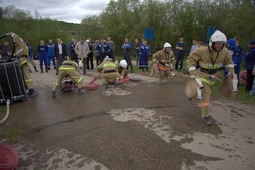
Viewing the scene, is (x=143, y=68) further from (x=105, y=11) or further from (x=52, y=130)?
(x=105, y=11)

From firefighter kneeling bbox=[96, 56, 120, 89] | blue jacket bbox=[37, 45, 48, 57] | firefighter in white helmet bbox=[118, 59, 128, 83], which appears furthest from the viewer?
blue jacket bbox=[37, 45, 48, 57]

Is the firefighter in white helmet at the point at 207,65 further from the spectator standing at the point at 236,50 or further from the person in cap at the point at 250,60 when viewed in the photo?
the spectator standing at the point at 236,50

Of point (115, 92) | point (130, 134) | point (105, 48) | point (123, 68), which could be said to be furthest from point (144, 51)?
point (130, 134)

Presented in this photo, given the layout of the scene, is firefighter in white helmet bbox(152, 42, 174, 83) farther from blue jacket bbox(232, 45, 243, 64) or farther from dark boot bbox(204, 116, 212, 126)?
dark boot bbox(204, 116, 212, 126)

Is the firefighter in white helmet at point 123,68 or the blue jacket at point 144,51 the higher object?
the blue jacket at point 144,51

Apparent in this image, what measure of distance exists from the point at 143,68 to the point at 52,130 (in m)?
8.98

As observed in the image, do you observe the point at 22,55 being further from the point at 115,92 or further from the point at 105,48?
the point at 105,48

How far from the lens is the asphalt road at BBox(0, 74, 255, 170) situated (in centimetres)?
334

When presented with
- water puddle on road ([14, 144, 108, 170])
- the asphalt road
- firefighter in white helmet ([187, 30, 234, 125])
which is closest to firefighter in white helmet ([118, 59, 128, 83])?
the asphalt road

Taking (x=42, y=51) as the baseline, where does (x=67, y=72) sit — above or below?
below

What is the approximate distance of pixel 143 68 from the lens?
13.0 metres

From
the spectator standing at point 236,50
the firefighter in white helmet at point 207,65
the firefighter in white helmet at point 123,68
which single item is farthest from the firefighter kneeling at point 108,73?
the spectator standing at point 236,50

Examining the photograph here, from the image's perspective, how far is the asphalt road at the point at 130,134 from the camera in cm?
334

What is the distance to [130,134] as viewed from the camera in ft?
13.9
